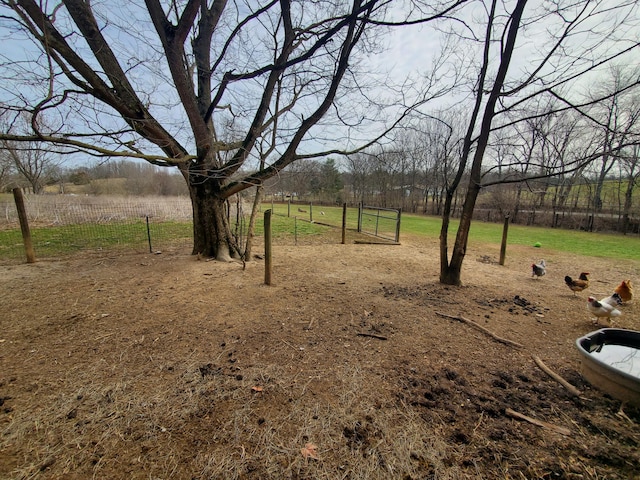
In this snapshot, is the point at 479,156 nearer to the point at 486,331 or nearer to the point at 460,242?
the point at 460,242

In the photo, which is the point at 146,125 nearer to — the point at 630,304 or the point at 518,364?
the point at 518,364

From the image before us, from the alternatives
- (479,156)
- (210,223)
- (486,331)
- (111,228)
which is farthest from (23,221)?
(479,156)

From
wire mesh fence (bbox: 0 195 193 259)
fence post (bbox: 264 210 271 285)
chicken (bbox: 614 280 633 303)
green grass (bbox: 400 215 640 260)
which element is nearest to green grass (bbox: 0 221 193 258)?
wire mesh fence (bbox: 0 195 193 259)

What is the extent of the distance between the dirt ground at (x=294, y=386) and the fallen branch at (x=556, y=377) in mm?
44

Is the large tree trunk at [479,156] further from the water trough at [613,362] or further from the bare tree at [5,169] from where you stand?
the bare tree at [5,169]

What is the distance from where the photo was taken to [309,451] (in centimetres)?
151

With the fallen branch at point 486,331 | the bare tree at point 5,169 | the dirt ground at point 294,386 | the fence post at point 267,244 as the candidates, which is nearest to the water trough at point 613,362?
the dirt ground at point 294,386

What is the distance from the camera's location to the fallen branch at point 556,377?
1987 millimetres

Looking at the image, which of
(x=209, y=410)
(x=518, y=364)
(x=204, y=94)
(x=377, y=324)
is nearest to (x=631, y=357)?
(x=518, y=364)

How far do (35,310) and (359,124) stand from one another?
577 centimetres

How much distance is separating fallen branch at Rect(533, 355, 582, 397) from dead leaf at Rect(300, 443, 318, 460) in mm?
2013

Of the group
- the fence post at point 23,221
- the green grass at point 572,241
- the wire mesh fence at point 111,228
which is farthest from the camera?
the green grass at point 572,241

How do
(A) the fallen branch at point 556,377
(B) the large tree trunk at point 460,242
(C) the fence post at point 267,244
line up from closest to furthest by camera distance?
1. (A) the fallen branch at point 556,377
2. (C) the fence post at point 267,244
3. (B) the large tree trunk at point 460,242

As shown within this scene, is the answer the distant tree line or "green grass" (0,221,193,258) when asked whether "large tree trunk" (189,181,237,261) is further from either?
the distant tree line
